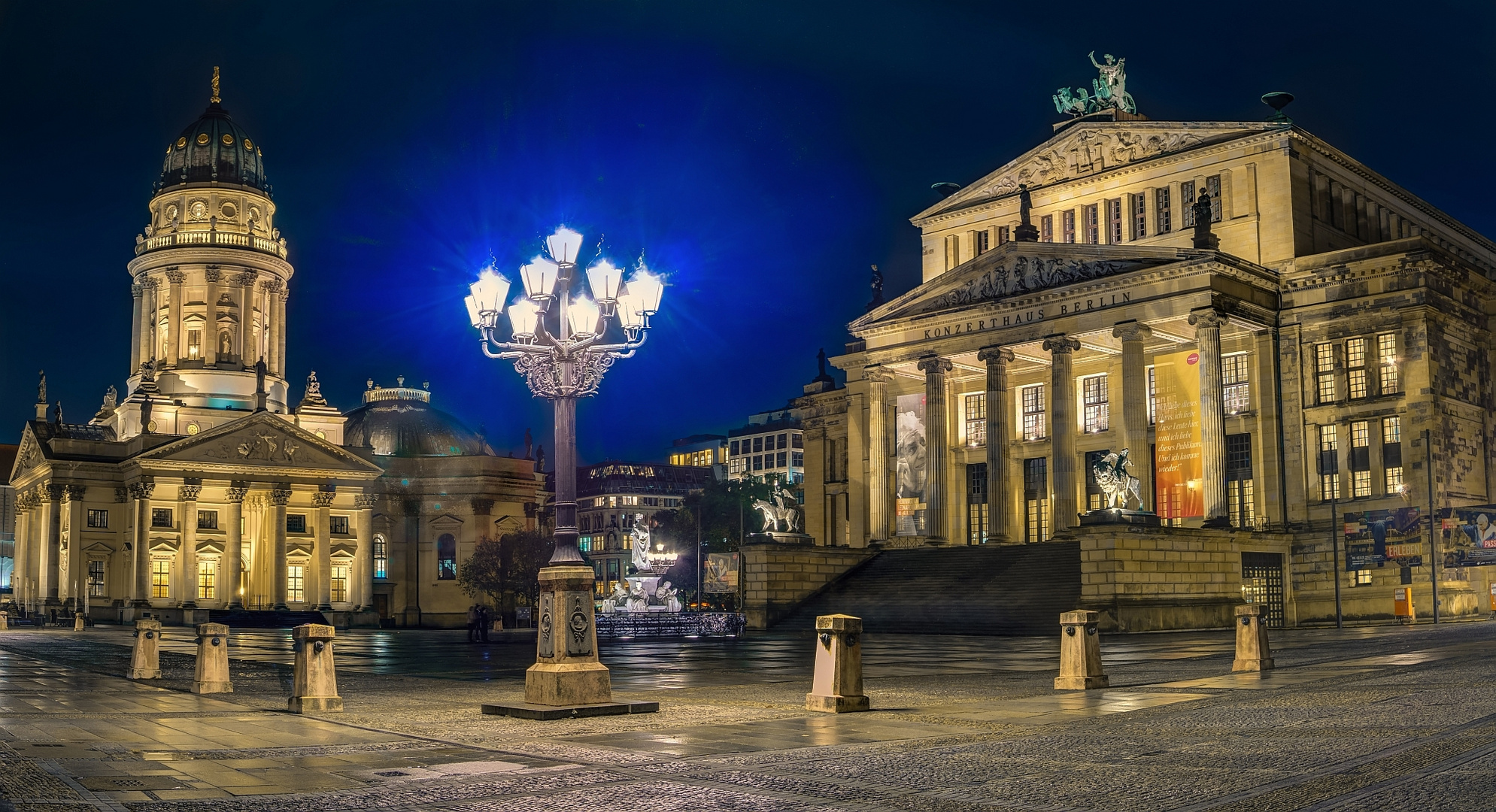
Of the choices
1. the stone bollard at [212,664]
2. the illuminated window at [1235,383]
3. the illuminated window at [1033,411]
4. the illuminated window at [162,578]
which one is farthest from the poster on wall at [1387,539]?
the illuminated window at [162,578]

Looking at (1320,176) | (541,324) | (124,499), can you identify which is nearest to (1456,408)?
(1320,176)

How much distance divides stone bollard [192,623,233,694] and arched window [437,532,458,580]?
8775cm

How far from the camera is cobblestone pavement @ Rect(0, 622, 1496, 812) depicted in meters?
11.2

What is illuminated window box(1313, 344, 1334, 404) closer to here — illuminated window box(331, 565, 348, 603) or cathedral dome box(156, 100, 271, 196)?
illuminated window box(331, 565, 348, 603)

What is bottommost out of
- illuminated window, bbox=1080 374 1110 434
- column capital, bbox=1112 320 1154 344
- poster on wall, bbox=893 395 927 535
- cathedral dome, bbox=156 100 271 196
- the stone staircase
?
the stone staircase

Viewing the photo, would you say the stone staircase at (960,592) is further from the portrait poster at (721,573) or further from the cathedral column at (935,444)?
the portrait poster at (721,573)

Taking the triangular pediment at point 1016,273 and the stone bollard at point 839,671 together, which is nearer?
the stone bollard at point 839,671

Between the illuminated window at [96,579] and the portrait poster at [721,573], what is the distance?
175 feet

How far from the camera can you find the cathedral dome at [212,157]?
106 meters

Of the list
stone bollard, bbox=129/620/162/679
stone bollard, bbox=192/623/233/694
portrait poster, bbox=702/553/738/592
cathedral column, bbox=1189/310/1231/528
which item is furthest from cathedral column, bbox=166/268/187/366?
stone bollard, bbox=192/623/233/694

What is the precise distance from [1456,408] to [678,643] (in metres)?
32.5

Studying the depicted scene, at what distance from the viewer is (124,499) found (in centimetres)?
9656

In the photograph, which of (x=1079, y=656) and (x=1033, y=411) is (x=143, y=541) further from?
(x=1079, y=656)

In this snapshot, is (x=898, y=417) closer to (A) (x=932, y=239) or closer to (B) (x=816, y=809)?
(A) (x=932, y=239)
